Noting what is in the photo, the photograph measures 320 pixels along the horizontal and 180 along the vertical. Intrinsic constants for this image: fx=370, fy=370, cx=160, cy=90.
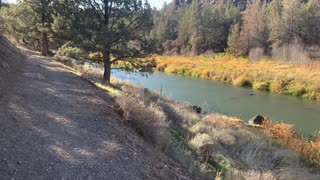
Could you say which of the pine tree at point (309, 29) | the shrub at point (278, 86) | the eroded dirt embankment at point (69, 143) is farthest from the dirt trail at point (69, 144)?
the pine tree at point (309, 29)

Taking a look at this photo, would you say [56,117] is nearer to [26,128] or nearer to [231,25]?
[26,128]

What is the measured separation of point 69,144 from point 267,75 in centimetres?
3818

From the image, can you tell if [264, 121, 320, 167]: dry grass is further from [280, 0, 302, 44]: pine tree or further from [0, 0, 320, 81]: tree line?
[280, 0, 302, 44]: pine tree

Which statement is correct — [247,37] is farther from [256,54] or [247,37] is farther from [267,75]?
[267,75]

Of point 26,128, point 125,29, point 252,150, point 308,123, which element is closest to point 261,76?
point 308,123

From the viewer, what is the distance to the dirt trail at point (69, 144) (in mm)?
5641

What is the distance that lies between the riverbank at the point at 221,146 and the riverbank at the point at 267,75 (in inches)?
815

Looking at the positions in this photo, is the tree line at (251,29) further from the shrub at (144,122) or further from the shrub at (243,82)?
the shrub at (144,122)

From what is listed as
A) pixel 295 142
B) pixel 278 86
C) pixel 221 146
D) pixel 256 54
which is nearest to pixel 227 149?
pixel 221 146

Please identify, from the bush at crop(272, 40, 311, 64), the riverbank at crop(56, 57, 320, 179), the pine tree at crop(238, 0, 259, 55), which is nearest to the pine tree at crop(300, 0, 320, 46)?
the bush at crop(272, 40, 311, 64)

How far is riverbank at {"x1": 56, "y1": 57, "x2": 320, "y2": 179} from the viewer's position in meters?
8.60

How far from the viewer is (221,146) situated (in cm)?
1209

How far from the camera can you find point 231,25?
7369 centimetres

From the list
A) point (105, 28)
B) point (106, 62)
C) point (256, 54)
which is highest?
point (105, 28)
